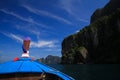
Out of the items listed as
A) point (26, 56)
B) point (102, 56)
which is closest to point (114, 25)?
point (102, 56)

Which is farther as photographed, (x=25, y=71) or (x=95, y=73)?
(x=95, y=73)

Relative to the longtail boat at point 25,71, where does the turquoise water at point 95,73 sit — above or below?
below

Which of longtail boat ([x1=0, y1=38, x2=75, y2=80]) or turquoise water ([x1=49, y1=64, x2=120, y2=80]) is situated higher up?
longtail boat ([x1=0, y1=38, x2=75, y2=80])

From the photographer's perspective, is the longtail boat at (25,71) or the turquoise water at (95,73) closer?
the longtail boat at (25,71)

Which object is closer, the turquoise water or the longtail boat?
the longtail boat

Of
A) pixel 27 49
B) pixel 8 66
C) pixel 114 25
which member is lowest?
pixel 8 66

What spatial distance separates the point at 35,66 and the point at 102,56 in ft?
650

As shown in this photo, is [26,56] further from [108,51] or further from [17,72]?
[108,51]

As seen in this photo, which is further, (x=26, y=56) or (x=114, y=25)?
(x=114, y=25)

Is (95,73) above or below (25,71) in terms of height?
below

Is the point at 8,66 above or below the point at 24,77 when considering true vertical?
above

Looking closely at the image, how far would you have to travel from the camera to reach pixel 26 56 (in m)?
7.23

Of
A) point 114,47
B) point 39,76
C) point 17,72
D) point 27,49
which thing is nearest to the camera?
point 17,72

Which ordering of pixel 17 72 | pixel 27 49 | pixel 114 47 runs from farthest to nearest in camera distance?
1. pixel 114 47
2. pixel 27 49
3. pixel 17 72
